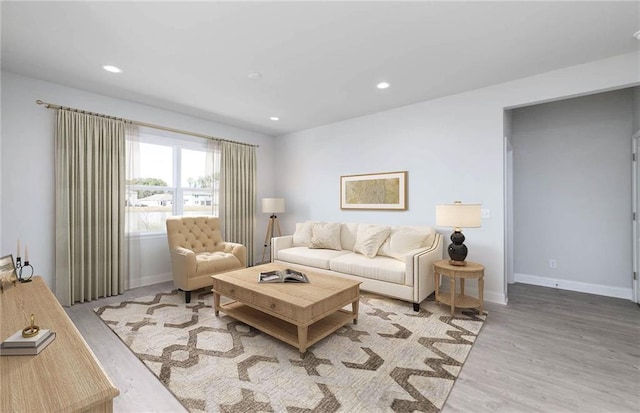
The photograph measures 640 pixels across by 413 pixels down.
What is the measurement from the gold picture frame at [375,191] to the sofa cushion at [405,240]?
47cm

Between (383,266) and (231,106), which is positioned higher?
(231,106)

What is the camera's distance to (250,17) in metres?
2.11

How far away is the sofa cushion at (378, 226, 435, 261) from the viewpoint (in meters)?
3.58

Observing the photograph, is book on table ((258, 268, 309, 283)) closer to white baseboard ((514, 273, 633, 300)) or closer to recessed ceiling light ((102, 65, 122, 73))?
recessed ceiling light ((102, 65, 122, 73))

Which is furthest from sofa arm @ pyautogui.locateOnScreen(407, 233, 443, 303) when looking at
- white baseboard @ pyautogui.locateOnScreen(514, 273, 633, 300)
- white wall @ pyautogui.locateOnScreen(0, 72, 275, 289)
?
white wall @ pyautogui.locateOnScreen(0, 72, 275, 289)

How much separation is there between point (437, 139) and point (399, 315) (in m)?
2.37

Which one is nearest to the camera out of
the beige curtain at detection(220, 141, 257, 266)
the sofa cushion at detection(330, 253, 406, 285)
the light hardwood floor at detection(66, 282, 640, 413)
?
the light hardwood floor at detection(66, 282, 640, 413)

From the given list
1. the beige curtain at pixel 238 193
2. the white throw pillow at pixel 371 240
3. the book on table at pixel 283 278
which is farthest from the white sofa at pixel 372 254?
the book on table at pixel 283 278

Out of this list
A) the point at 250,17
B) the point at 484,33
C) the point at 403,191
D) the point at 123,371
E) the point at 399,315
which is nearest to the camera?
the point at 123,371

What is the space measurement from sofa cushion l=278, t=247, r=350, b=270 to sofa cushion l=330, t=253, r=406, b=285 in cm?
16

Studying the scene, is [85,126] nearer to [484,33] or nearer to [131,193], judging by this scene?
[131,193]

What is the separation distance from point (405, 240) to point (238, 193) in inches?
121

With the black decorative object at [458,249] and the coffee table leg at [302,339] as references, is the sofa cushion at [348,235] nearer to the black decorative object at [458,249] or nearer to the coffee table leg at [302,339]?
the black decorative object at [458,249]

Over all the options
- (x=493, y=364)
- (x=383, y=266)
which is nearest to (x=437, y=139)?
(x=383, y=266)
